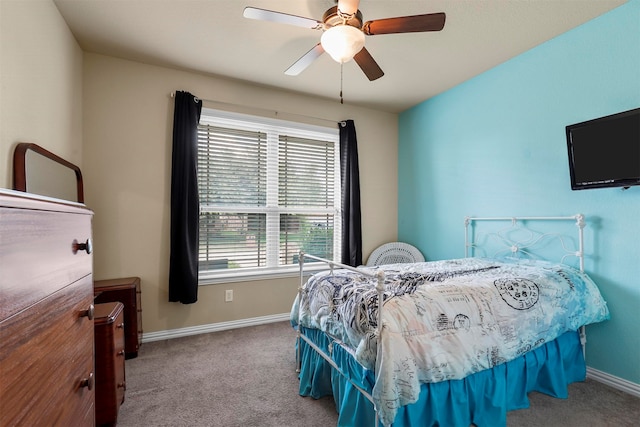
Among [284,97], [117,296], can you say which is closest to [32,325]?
[117,296]

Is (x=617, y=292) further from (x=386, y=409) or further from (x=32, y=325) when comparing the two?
(x=32, y=325)

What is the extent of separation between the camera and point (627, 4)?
2.06 metres

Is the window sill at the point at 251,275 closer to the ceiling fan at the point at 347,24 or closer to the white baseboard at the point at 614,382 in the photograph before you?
the ceiling fan at the point at 347,24

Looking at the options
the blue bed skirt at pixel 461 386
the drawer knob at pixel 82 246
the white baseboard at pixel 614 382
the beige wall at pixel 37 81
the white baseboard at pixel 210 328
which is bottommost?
the white baseboard at pixel 614 382

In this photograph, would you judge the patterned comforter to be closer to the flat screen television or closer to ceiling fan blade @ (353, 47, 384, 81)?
the flat screen television

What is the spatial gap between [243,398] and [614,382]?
2542 millimetres

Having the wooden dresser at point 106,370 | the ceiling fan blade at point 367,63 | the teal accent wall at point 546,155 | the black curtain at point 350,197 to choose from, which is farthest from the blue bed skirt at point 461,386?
the ceiling fan blade at point 367,63

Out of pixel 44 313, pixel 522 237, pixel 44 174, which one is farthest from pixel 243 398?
pixel 522 237

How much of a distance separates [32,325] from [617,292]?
3085mm

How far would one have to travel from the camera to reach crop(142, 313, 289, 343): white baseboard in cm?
288

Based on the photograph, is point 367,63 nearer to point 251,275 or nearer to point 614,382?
point 251,275

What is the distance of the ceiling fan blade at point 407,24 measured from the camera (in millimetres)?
1661

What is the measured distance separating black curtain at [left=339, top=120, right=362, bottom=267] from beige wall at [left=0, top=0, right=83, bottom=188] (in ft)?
8.56

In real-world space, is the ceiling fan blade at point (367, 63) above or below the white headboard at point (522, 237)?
above
